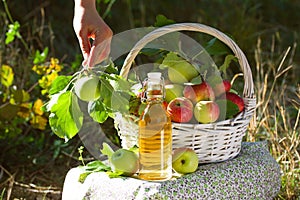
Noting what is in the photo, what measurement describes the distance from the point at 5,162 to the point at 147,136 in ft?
3.85

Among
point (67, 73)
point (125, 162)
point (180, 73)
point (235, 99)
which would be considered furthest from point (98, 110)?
point (67, 73)

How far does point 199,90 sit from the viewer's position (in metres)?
1.79

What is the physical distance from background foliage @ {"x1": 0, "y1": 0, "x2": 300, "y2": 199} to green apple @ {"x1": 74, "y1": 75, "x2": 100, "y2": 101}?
0.80m

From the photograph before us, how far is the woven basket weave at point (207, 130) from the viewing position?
1.73 meters

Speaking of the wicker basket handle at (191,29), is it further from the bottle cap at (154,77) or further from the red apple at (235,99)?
the bottle cap at (154,77)

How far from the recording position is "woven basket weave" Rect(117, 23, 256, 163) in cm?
173

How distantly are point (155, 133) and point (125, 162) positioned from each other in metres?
0.13

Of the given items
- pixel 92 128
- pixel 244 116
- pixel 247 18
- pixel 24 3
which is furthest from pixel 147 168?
pixel 24 3

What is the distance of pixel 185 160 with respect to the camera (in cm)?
171

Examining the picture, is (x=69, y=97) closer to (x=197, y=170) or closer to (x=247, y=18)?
(x=197, y=170)

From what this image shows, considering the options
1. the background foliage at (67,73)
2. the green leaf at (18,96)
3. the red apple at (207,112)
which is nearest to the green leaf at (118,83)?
the red apple at (207,112)

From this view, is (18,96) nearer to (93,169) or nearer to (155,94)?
(93,169)

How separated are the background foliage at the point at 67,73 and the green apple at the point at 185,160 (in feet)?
1.63

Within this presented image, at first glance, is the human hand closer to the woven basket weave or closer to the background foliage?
the woven basket weave
